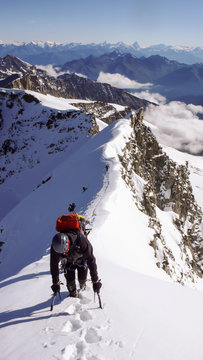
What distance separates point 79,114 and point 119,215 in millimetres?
42107

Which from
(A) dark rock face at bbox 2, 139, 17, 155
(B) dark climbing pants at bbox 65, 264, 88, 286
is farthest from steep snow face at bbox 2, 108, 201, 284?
(A) dark rock face at bbox 2, 139, 17, 155

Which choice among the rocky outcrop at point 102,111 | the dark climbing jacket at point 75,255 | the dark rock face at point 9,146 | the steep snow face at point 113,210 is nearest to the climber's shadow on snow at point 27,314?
the dark climbing jacket at point 75,255

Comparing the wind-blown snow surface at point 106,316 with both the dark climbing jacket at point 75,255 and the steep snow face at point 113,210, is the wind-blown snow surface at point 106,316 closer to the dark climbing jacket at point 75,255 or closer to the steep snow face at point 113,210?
the steep snow face at point 113,210

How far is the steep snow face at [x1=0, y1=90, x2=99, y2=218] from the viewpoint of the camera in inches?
1699

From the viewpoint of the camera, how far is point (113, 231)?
14172mm

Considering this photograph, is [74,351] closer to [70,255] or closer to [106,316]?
[106,316]

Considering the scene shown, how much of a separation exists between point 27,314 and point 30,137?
5125 cm

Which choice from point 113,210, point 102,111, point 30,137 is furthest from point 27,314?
point 102,111

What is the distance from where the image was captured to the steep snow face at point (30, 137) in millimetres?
43156

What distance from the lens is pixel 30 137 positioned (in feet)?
176

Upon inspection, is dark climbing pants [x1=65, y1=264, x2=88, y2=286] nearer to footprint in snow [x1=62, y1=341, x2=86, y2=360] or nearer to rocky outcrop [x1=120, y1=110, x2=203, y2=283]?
footprint in snow [x1=62, y1=341, x2=86, y2=360]

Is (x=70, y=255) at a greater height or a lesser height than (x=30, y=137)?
greater

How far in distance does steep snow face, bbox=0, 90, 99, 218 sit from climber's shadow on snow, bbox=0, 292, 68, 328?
3275 centimetres

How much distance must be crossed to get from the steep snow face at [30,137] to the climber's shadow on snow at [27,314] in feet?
107
